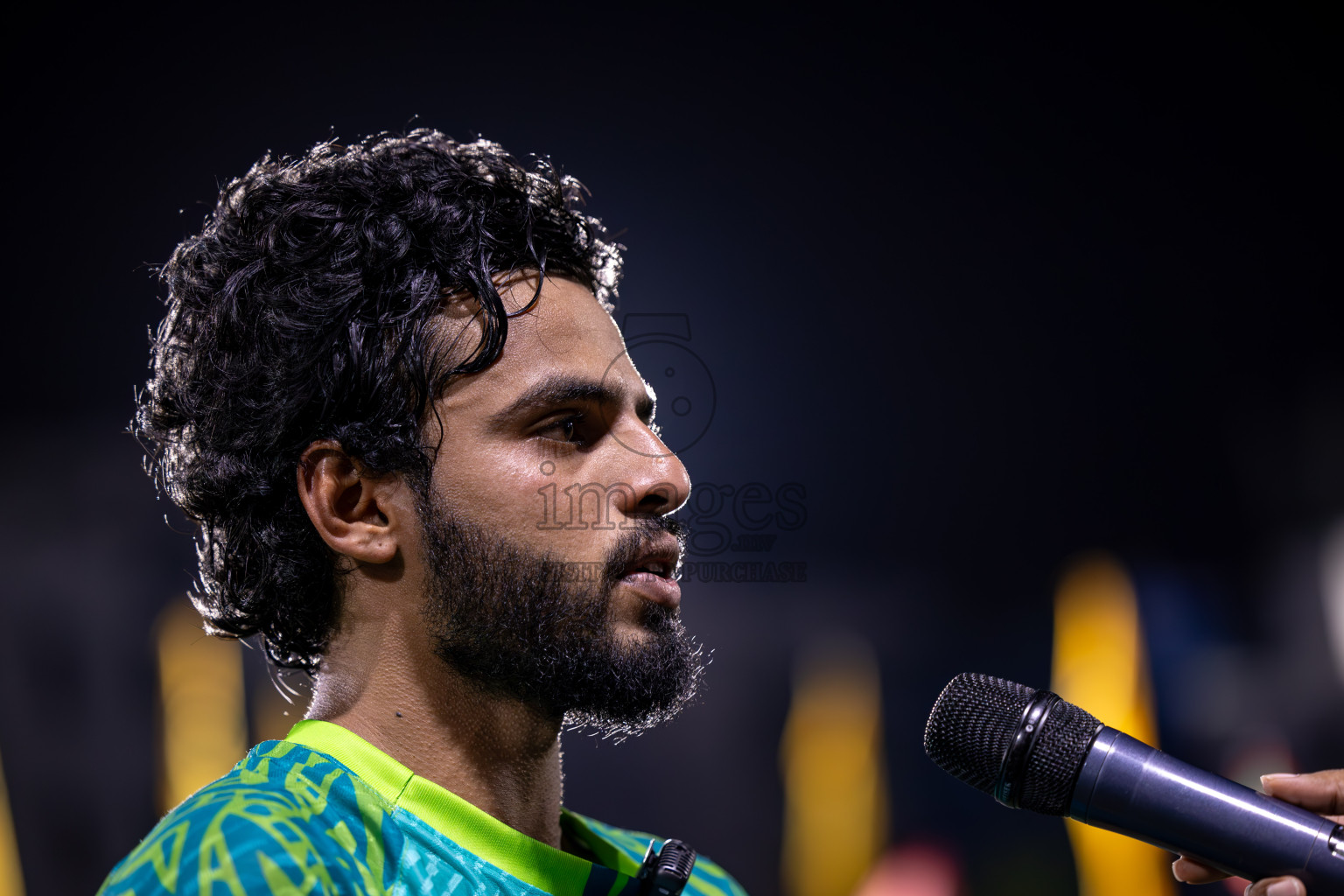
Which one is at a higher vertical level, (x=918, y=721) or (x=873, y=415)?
(x=873, y=415)

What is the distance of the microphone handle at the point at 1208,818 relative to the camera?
687mm

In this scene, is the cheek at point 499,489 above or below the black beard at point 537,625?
above

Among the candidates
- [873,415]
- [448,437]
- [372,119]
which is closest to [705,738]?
[873,415]

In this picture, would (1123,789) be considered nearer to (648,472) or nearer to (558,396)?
(648,472)

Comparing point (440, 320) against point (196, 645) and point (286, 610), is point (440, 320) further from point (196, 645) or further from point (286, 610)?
point (196, 645)

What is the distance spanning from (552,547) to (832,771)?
5.42ft

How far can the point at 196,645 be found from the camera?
240 centimetres

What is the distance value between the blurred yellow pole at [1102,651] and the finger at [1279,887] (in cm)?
182

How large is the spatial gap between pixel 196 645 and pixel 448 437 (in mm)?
1757

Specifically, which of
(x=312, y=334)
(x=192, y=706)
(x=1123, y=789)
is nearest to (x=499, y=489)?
(x=312, y=334)

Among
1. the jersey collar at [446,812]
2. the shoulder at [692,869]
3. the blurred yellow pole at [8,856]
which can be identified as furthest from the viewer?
the blurred yellow pole at [8,856]

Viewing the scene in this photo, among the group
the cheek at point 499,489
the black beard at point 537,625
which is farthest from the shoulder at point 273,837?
the cheek at point 499,489

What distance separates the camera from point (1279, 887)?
2.21 feet

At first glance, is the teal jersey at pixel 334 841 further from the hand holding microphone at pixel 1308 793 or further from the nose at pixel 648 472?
the hand holding microphone at pixel 1308 793
